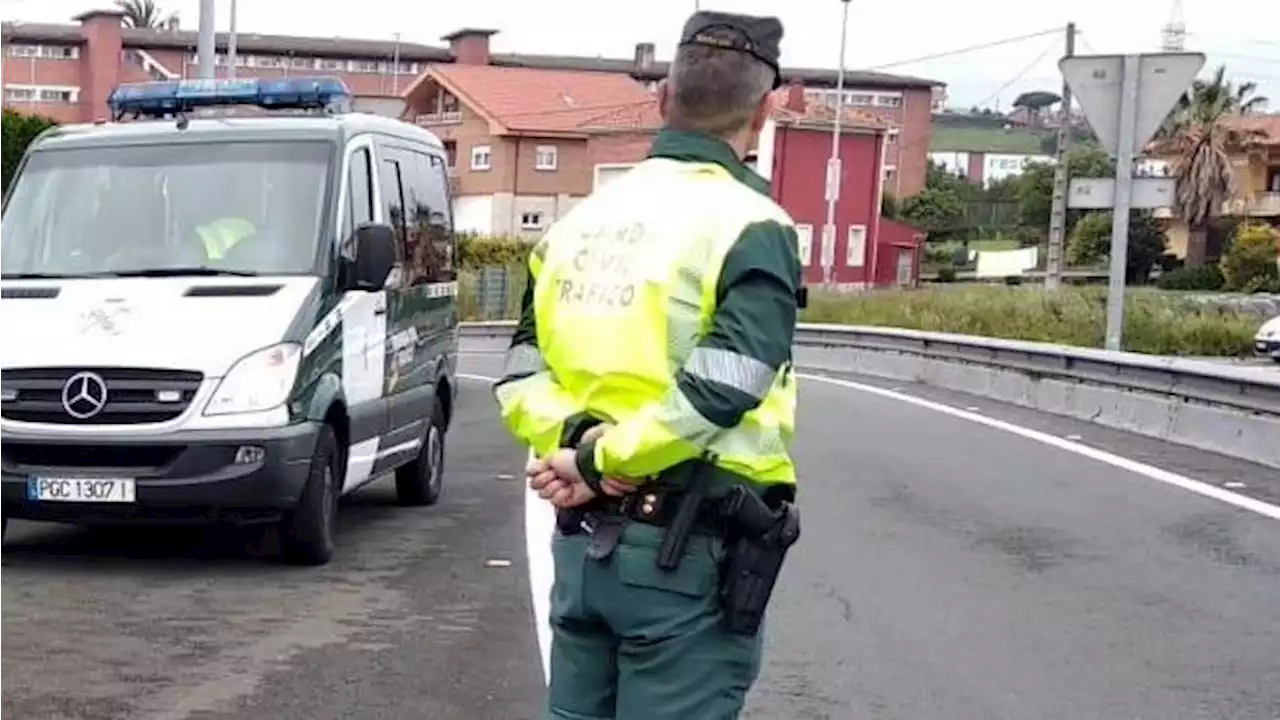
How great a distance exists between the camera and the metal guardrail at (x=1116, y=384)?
535 inches

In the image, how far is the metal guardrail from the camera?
535 inches

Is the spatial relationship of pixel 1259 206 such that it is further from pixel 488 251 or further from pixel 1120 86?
pixel 1120 86

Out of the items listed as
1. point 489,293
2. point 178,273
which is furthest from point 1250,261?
point 178,273

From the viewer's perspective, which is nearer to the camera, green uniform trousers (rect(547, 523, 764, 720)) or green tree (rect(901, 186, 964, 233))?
green uniform trousers (rect(547, 523, 764, 720))

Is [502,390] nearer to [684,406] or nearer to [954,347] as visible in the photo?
[684,406]

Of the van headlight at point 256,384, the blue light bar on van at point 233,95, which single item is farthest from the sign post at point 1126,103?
the van headlight at point 256,384

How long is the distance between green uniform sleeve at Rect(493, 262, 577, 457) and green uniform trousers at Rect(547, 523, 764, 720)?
21 centimetres

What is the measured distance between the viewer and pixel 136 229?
9398mm

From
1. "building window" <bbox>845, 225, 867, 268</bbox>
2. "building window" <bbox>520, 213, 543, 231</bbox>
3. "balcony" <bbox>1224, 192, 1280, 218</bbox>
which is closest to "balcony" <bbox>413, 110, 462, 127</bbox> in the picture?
"building window" <bbox>520, 213, 543, 231</bbox>

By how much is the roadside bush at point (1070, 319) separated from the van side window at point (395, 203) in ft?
56.3

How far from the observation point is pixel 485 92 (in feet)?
252

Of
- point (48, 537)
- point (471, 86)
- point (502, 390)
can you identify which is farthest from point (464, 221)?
point (502, 390)

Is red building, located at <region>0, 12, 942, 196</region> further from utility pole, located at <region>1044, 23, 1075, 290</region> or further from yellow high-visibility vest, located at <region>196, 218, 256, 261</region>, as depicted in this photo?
yellow high-visibility vest, located at <region>196, 218, 256, 261</region>

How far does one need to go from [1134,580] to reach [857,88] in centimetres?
9742
